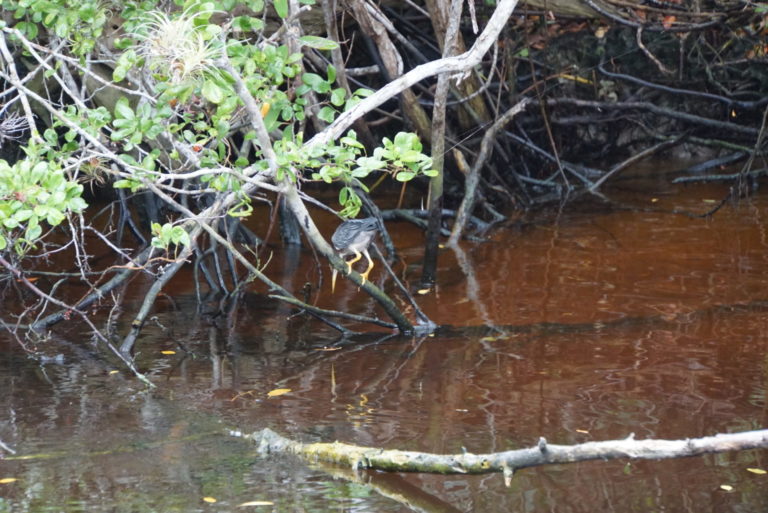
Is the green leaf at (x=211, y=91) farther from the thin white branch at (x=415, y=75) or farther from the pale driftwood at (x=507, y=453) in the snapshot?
the pale driftwood at (x=507, y=453)

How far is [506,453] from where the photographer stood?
9.04ft

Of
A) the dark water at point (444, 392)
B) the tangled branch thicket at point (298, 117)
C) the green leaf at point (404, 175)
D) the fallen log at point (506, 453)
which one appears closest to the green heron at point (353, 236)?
the tangled branch thicket at point (298, 117)

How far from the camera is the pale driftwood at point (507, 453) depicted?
2.45m

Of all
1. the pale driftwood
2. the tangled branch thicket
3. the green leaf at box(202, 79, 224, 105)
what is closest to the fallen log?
the pale driftwood

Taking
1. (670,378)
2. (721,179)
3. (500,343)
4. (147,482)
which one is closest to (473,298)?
(500,343)

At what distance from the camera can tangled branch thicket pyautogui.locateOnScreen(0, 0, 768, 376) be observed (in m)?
3.89

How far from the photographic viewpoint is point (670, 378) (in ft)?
14.2

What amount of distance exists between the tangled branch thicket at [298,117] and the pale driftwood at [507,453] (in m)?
1.01

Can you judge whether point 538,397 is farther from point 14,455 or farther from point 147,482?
point 14,455

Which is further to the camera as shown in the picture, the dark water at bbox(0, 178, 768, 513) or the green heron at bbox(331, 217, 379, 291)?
the green heron at bbox(331, 217, 379, 291)

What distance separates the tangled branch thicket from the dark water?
0.31 metres

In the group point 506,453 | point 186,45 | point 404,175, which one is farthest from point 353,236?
point 506,453

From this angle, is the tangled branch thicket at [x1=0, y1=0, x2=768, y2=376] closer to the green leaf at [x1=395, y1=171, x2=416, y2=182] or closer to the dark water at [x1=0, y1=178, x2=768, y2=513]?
the green leaf at [x1=395, y1=171, x2=416, y2=182]

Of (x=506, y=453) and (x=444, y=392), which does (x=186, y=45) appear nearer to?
(x=506, y=453)
